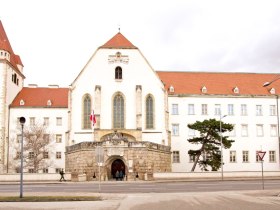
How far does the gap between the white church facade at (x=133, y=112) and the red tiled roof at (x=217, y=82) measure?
150 millimetres

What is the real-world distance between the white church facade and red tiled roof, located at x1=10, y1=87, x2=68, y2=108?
A: 0.50 ft

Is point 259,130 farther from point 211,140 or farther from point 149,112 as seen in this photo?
point 149,112

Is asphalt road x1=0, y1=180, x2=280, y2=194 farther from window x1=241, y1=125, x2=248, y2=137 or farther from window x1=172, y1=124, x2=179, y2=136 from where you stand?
window x1=241, y1=125, x2=248, y2=137

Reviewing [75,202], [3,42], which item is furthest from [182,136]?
[75,202]

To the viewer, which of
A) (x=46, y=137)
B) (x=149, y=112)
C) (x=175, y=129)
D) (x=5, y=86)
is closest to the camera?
(x=149, y=112)

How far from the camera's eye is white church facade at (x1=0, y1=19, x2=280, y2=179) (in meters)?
55.0

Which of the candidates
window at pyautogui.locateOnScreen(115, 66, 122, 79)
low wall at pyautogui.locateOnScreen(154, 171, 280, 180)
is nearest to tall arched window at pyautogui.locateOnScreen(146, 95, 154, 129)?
window at pyautogui.locateOnScreen(115, 66, 122, 79)

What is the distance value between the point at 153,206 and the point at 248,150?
55.5 meters

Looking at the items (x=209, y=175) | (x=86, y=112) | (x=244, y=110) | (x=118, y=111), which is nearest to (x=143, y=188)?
(x=209, y=175)

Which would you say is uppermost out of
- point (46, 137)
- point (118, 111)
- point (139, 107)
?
point (139, 107)

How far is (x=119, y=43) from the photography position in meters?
64.2

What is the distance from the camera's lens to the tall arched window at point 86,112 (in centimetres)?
6241

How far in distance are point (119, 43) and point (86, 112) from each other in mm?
10163

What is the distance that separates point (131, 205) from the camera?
18.9 meters
